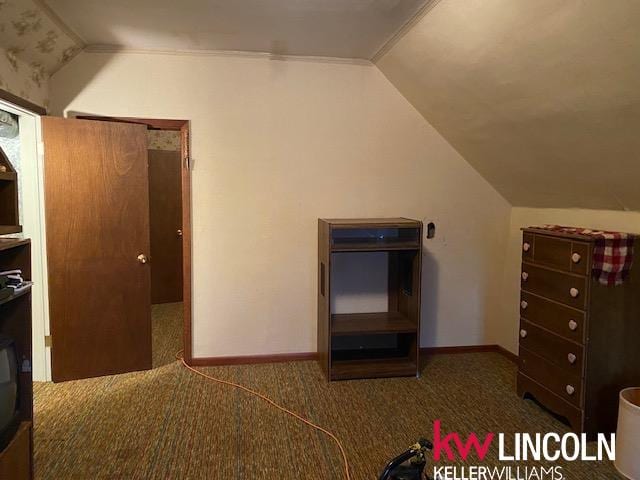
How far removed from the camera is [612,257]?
2381 millimetres

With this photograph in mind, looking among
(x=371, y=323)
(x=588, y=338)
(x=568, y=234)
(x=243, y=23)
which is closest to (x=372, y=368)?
(x=371, y=323)

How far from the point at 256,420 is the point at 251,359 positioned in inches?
37.1

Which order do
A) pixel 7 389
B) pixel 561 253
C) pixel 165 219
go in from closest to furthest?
1. pixel 7 389
2. pixel 561 253
3. pixel 165 219

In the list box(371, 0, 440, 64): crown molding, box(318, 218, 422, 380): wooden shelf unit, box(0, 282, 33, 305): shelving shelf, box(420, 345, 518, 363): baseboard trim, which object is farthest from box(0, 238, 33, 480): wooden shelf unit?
box(420, 345, 518, 363): baseboard trim

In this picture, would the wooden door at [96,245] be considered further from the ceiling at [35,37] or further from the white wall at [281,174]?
the ceiling at [35,37]

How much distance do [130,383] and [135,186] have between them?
144 cm

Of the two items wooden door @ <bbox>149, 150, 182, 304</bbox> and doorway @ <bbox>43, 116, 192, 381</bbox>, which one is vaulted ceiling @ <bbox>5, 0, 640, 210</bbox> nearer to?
doorway @ <bbox>43, 116, 192, 381</bbox>

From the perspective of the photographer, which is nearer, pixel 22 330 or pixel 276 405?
pixel 22 330

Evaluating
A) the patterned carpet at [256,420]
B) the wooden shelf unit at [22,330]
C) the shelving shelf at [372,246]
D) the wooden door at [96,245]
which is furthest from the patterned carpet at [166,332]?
the shelving shelf at [372,246]

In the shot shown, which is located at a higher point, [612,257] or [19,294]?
[612,257]

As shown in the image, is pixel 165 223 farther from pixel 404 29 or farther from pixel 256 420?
pixel 404 29

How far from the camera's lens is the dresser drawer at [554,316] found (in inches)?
97.9

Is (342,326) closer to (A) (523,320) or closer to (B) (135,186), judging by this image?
(A) (523,320)

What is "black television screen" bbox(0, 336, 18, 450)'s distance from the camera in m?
1.73
